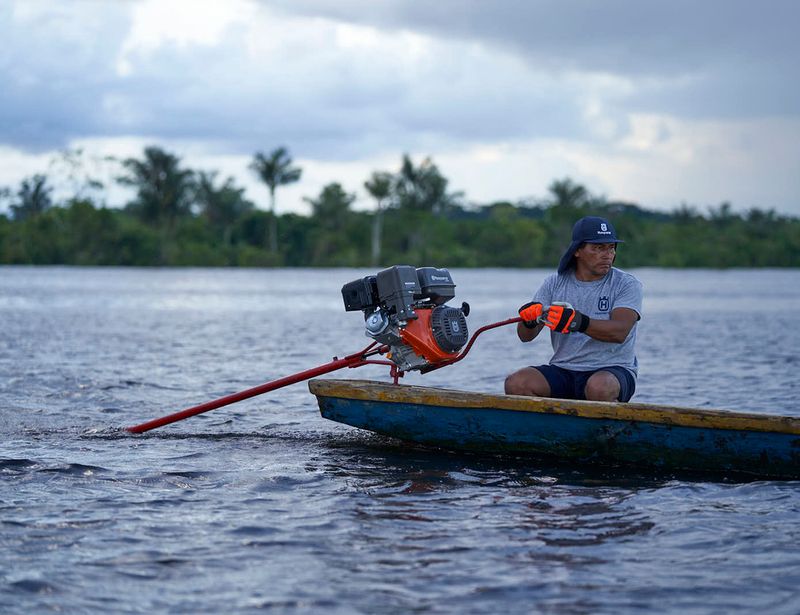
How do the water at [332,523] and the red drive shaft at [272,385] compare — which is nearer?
the water at [332,523]

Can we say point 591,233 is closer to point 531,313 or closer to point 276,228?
point 531,313

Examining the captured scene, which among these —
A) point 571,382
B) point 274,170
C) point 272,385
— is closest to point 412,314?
point 571,382

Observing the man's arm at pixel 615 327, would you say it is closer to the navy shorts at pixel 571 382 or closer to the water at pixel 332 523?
the navy shorts at pixel 571 382

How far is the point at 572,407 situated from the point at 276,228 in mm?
74125

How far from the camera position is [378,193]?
7394cm

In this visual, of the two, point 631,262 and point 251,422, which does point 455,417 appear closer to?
point 251,422

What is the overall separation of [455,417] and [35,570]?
2937 millimetres

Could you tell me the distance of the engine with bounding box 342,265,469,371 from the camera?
663cm

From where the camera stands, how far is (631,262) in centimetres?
8925

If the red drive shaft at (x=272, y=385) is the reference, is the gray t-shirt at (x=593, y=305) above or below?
above

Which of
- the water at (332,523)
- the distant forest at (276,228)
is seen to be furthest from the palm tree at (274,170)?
the water at (332,523)

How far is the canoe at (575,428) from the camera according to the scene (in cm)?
609

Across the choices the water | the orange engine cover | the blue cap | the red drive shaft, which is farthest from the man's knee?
the red drive shaft

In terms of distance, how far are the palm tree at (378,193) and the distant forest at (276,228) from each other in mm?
71
